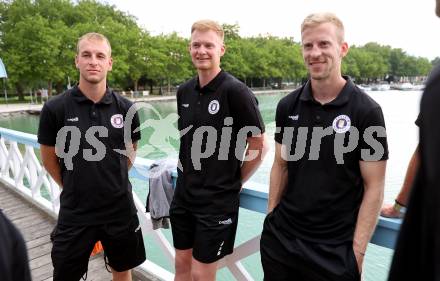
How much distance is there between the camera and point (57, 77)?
34031 millimetres

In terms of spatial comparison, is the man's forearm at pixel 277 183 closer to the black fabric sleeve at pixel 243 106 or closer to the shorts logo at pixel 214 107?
the black fabric sleeve at pixel 243 106

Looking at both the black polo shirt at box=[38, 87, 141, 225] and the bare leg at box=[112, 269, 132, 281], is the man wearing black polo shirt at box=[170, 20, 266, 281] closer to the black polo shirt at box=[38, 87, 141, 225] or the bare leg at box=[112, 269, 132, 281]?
the black polo shirt at box=[38, 87, 141, 225]

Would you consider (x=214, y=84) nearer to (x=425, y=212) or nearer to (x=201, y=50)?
(x=201, y=50)

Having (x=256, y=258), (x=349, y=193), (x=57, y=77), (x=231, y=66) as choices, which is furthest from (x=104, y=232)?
(x=231, y=66)

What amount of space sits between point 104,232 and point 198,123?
3.29 ft

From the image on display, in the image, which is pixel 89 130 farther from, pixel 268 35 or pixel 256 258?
pixel 268 35

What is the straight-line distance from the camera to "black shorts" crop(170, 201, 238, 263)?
7.47 ft

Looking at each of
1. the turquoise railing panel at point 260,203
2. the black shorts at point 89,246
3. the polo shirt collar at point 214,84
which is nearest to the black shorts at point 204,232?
the turquoise railing panel at point 260,203

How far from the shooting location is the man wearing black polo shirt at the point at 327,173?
1.69 meters

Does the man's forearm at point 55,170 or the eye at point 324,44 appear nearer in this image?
the eye at point 324,44

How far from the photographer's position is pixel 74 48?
3566cm

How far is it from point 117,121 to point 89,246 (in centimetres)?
Result: 88

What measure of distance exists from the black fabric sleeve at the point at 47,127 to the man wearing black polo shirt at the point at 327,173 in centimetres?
156

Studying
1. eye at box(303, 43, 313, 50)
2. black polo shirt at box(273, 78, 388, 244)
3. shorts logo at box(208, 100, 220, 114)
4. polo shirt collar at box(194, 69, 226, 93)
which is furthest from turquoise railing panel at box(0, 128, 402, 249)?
eye at box(303, 43, 313, 50)
